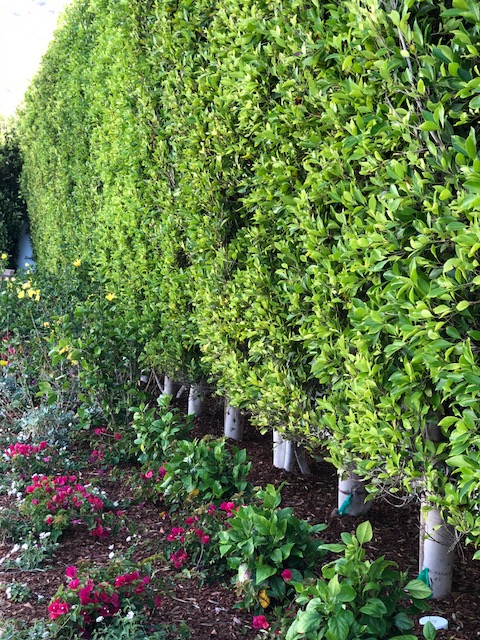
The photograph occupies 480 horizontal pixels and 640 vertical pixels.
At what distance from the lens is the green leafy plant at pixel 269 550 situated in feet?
9.16

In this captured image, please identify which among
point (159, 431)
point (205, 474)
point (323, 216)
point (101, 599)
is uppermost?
point (323, 216)

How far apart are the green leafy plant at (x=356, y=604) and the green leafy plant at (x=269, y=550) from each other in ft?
1.26

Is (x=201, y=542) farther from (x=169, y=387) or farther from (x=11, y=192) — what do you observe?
(x=11, y=192)

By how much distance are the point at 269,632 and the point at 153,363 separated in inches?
117

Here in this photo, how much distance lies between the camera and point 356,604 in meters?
2.30

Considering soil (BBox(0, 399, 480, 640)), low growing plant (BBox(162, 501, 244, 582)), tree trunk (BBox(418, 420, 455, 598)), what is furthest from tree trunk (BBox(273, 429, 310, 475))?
tree trunk (BBox(418, 420, 455, 598))

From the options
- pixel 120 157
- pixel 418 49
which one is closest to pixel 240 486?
pixel 418 49

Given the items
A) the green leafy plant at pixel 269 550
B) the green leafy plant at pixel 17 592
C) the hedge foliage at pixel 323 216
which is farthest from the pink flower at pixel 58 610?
the hedge foliage at pixel 323 216

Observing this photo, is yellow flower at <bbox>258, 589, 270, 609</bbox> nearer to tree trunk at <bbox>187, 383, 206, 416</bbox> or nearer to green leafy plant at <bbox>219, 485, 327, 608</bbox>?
green leafy plant at <bbox>219, 485, 327, 608</bbox>

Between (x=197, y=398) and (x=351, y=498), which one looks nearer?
(x=351, y=498)

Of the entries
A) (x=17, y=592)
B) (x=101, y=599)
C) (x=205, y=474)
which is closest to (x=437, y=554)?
(x=205, y=474)

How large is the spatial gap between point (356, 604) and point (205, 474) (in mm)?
1433

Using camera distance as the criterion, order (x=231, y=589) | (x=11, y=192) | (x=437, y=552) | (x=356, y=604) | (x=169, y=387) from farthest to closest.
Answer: (x=11, y=192) < (x=169, y=387) < (x=231, y=589) < (x=437, y=552) < (x=356, y=604)

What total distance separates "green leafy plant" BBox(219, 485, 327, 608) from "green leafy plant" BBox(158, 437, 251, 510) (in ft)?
2.15
